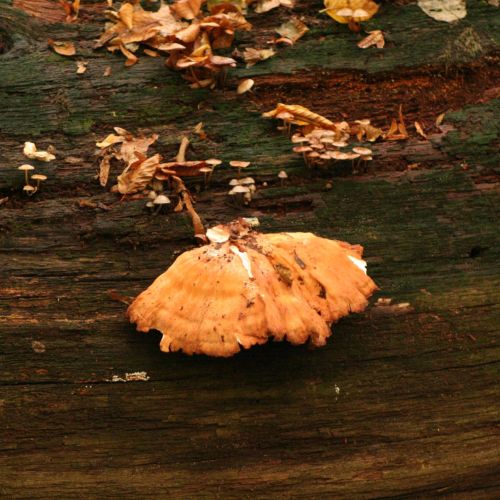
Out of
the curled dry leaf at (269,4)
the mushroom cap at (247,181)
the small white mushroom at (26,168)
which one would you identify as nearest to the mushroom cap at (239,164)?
the mushroom cap at (247,181)

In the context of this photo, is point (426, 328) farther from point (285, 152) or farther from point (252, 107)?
point (252, 107)

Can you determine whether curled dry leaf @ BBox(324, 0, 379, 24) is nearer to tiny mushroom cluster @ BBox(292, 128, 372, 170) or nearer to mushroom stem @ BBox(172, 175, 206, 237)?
tiny mushroom cluster @ BBox(292, 128, 372, 170)

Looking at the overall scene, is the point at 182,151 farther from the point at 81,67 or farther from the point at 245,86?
the point at 81,67

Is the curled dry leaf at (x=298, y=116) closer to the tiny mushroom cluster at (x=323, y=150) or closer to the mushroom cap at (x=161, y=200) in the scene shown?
the tiny mushroom cluster at (x=323, y=150)

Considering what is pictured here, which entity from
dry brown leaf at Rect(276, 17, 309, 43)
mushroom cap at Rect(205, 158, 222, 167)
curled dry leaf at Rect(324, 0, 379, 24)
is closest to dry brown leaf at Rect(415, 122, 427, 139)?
curled dry leaf at Rect(324, 0, 379, 24)

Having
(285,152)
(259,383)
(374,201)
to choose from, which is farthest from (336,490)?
(285,152)
